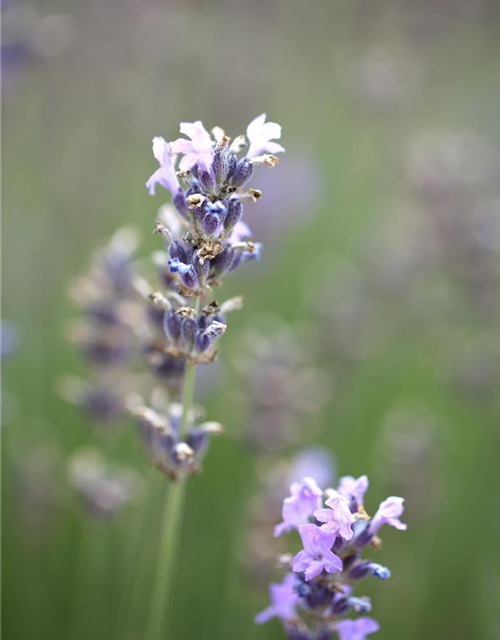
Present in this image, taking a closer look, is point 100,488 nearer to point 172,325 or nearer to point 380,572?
point 172,325

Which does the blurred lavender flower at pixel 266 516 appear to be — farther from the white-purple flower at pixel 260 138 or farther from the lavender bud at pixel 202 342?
Result: the white-purple flower at pixel 260 138

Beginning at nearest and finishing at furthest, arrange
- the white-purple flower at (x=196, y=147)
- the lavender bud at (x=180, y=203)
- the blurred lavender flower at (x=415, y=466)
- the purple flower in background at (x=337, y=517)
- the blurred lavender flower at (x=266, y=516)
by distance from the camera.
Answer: the purple flower in background at (x=337, y=517), the white-purple flower at (x=196, y=147), the lavender bud at (x=180, y=203), the blurred lavender flower at (x=266, y=516), the blurred lavender flower at (x=415, y=466)

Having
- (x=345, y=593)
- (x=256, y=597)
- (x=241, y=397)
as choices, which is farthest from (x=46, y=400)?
(x=345, y=593)

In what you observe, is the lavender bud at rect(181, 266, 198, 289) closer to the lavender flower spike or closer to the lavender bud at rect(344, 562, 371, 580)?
the lavender flower spike

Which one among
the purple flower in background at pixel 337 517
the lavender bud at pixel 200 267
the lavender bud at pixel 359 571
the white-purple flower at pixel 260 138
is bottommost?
the lavender bud at pixel 359 571

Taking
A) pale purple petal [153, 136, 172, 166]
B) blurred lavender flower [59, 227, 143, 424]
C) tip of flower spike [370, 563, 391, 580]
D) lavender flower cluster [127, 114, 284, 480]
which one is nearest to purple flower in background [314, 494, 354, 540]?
tip of flower spike [370, 563, 391, 580]

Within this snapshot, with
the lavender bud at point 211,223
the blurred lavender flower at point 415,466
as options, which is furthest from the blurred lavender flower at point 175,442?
the blurred lavender flower at point 415,466
